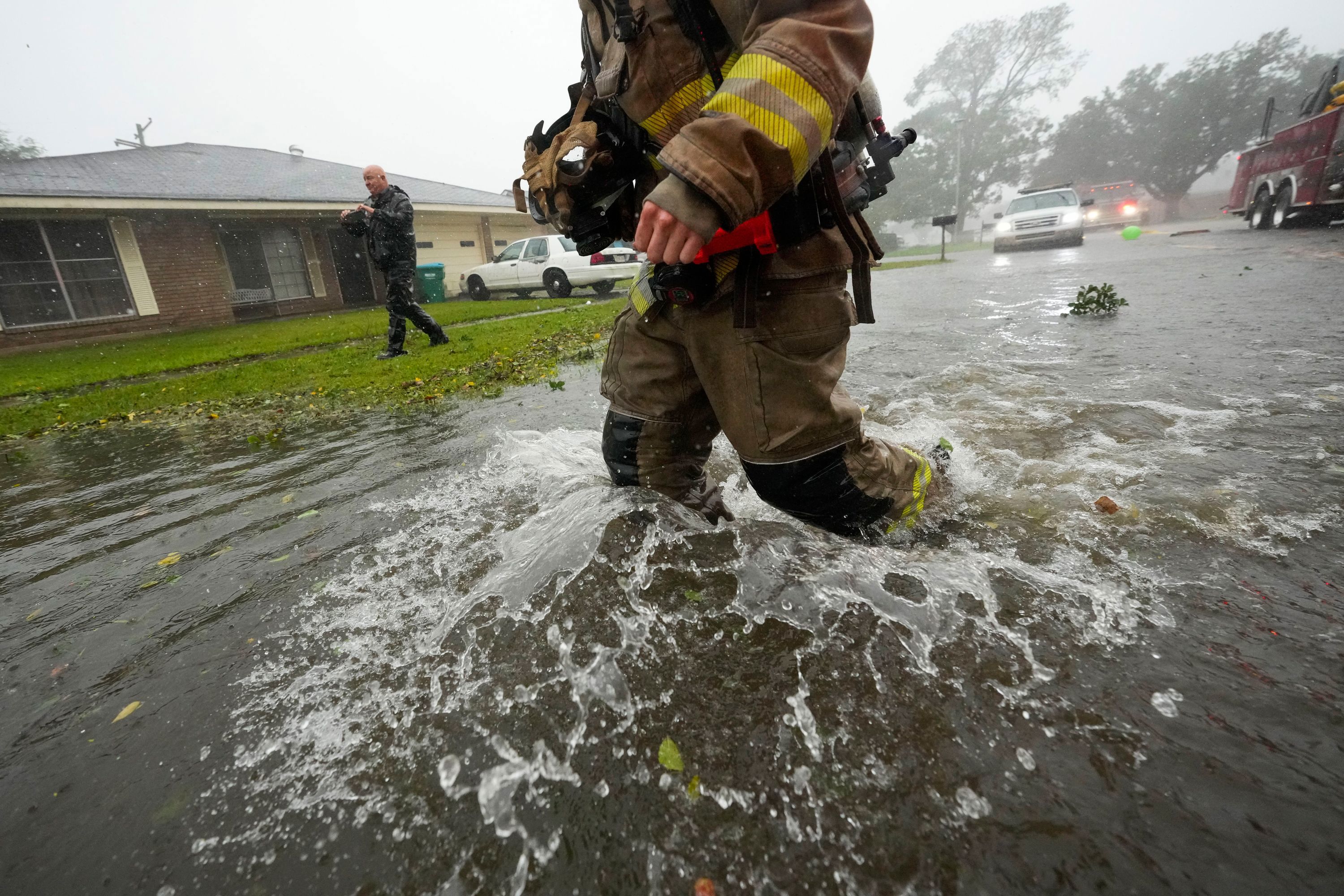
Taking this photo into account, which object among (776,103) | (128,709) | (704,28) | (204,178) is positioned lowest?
(128,709)

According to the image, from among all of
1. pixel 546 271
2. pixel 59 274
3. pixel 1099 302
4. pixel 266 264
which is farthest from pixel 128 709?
pixel 266 264

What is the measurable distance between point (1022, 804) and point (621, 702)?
782 mm

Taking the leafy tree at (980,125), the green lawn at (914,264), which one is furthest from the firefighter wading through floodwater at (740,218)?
the leafy tree at (980,125)

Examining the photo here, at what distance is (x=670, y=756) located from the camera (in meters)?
1.18

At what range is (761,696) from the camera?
1297 millimetres

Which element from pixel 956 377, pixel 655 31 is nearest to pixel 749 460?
pixel 655 31

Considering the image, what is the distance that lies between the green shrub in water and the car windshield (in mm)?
12919

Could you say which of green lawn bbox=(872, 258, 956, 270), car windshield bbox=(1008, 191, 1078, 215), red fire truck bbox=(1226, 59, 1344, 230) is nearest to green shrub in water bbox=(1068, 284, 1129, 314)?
red fire truck bbox=(1226, 59, 1344, 230)

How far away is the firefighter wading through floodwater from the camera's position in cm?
121

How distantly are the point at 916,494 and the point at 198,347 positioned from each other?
1176 centimetres

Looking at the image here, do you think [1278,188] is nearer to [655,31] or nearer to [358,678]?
[655,31]

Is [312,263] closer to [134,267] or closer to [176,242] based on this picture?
[176,242]

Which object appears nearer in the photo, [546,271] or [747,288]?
[747,288]

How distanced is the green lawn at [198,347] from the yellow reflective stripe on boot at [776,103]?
29.4 ft
